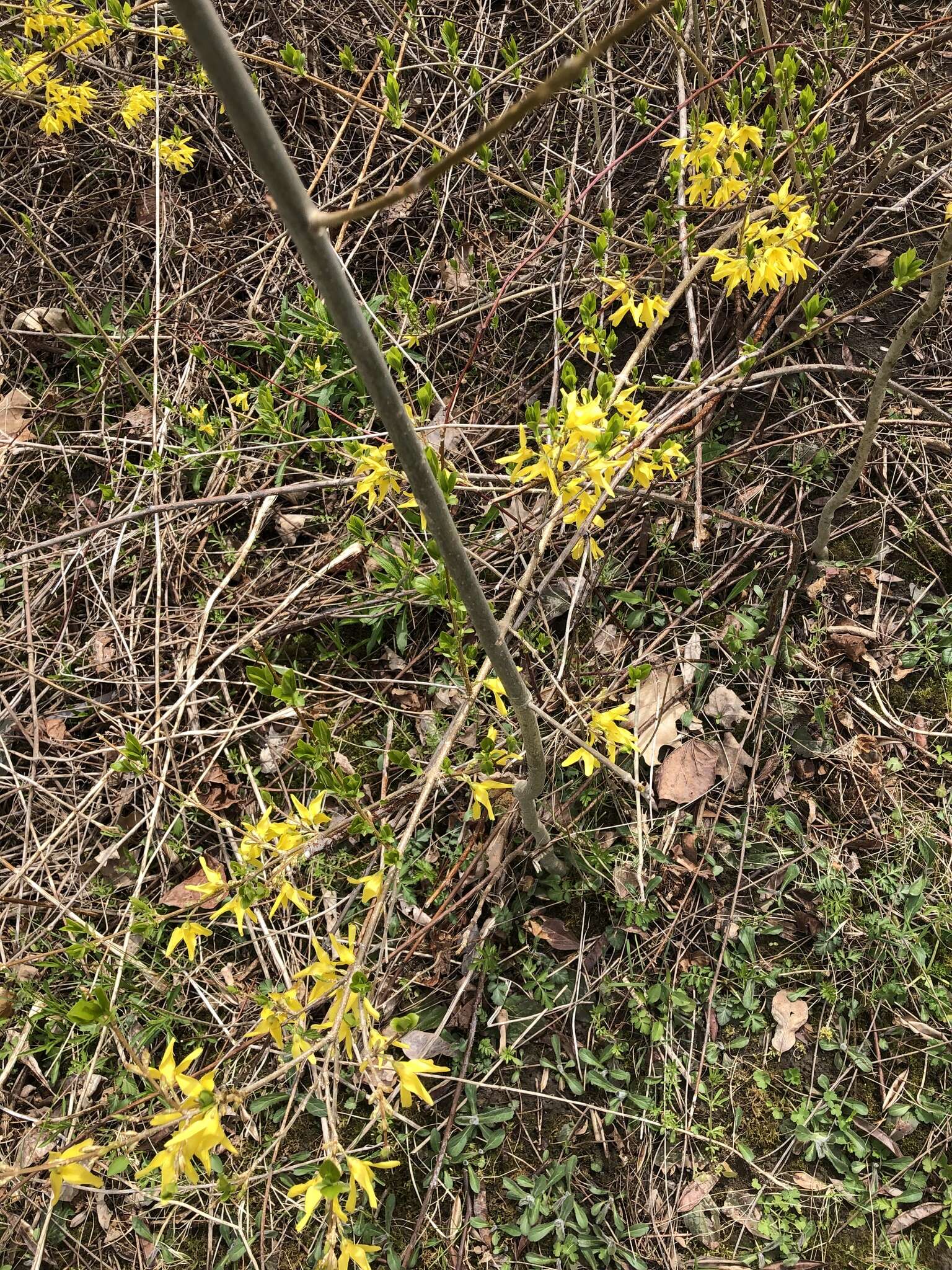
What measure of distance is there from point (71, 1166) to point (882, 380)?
2.46 m

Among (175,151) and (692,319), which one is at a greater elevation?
(175,151)

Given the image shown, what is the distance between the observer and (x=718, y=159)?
2414mm

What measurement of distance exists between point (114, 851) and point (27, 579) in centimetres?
115

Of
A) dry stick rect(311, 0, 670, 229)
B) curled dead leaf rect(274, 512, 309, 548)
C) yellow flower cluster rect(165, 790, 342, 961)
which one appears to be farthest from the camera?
curled dead leaf rect(274, 512, 309, 548)

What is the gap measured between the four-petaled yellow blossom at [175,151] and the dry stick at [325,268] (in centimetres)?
271

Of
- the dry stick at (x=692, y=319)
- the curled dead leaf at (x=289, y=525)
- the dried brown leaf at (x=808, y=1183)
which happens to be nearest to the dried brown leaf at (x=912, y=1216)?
the dried brown leaf at (x=808, y=1183)

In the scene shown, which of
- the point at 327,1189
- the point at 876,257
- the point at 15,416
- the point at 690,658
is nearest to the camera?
the point at 327,1189

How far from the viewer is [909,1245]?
198cm

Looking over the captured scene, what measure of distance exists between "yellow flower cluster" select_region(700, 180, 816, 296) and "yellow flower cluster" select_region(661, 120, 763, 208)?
14 centimetres

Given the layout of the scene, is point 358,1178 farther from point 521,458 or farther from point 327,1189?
point 521,458

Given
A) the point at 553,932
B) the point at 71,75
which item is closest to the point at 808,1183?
the point at 553,932

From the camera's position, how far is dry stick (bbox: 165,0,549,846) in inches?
32.1

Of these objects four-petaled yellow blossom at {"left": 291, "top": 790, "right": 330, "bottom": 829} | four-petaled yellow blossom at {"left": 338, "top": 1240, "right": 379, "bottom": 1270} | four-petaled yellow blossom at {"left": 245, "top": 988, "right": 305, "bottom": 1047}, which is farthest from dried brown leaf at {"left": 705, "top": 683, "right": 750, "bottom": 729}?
four-petaled yellow blossom at {"left": 338, "top": 1240, "right": 379, "bottom": 1270}

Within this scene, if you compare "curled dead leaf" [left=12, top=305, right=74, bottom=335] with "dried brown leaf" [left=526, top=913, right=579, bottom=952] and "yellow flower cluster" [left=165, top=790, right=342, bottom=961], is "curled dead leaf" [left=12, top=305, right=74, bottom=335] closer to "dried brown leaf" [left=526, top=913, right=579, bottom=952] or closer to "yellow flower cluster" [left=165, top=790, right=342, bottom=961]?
"yellow flower cluster" [left=165, top=790, right=342, bottom=961]
